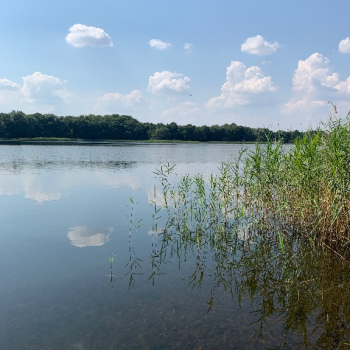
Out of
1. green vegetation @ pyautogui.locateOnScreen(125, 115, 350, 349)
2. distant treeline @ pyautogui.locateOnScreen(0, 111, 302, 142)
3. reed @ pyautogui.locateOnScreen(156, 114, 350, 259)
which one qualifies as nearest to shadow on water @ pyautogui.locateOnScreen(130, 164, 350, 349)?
green vegetation @ pyautogui.locateOnScreen(125, 115, 350, 349)

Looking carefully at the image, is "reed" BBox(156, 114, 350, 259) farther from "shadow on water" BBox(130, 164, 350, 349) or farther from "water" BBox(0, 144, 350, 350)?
"water" BBox(0, 144, 350, 350)

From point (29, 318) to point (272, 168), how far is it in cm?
708

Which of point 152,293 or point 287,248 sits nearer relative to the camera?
point 152,293

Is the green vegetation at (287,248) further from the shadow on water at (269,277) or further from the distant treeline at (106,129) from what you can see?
the distant treeline at (106,129)

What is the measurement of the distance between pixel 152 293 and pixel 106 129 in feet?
364

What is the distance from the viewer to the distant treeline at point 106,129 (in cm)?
9731

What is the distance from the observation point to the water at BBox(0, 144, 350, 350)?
4.80 meters

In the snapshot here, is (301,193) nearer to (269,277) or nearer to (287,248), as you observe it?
(287,248)

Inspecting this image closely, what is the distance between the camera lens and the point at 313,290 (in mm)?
6219

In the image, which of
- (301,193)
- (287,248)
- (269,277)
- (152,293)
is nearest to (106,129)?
(301,193)

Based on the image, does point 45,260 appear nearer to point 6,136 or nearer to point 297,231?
point 297,231

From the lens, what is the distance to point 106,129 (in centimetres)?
11331

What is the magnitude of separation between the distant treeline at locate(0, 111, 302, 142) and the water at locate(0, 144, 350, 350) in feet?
314

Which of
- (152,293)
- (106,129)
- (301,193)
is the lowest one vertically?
(152,293)
